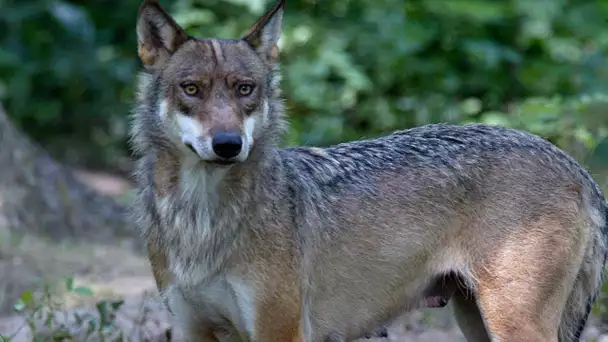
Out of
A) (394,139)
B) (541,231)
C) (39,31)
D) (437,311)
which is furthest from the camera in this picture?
(39,31)

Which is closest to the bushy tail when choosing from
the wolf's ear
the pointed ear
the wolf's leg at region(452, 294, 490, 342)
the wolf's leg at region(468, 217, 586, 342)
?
the wolf's leg at region(468, 217, 586, 342)

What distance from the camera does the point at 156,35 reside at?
515cm

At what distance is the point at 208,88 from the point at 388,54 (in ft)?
24.0

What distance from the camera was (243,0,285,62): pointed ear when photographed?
17.2ft

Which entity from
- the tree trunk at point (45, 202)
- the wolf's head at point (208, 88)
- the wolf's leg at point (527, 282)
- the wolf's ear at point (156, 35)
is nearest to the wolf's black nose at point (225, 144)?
the wolf's head at point (208, 88)

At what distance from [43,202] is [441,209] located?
5.65 metres

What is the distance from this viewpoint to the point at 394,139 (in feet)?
19.0

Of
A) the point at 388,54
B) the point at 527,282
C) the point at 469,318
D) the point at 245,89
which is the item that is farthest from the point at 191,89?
the point at 388,54

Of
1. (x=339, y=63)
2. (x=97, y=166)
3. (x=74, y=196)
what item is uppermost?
(x=339, y=63)

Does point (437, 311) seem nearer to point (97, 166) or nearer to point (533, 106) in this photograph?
point (533, 106)

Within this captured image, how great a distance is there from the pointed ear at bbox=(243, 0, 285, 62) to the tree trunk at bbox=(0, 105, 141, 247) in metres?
4.98

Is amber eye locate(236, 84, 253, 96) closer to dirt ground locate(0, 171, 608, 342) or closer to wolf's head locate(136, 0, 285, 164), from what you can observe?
wolf's head locate(136, 0, 285, 164)

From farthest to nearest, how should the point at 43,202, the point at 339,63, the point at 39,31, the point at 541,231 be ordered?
the point at 39,31
the point at 339,63
the point at 43,202
the point at 541,231

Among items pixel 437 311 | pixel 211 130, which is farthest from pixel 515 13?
pixel 211 130
